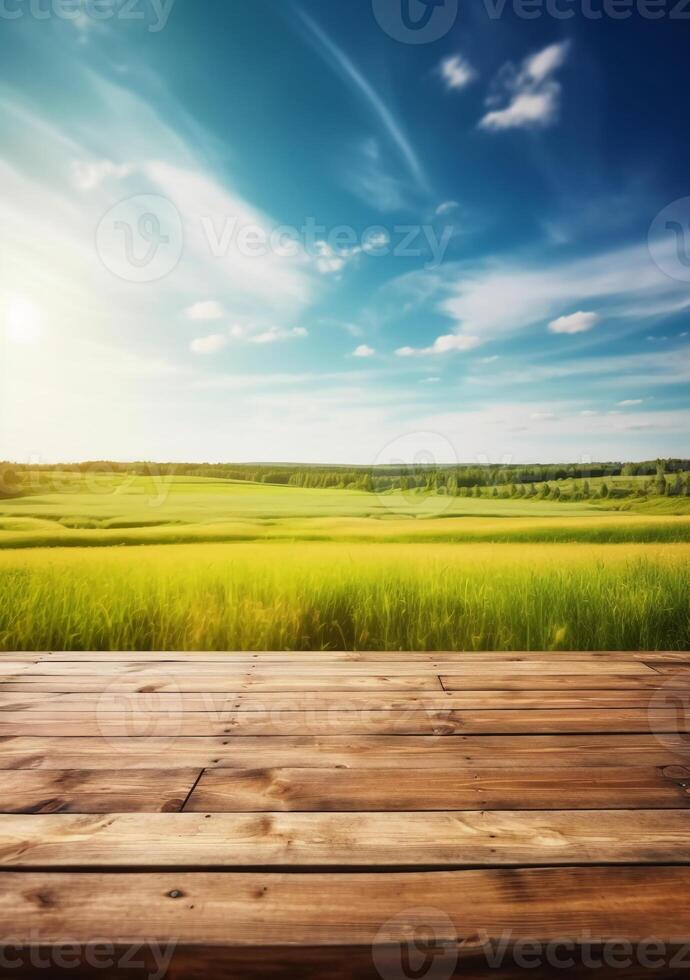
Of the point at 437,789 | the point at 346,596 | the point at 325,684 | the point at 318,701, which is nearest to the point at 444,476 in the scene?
the point at 346,596

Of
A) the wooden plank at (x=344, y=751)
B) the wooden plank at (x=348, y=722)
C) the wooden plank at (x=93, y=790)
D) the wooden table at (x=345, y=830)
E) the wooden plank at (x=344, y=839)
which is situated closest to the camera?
the wooden table at (x=345, y=830)

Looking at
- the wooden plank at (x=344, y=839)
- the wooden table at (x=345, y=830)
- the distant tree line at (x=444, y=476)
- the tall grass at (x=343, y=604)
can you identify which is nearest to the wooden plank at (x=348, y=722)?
the wooden table at (x=345, y=830)

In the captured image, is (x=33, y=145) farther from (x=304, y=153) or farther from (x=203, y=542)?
(x=203, y=542)

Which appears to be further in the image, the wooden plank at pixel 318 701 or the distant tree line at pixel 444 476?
the distant tree line at pixel 444 476

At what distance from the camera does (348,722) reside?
1.60 metres

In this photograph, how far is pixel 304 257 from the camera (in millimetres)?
4605

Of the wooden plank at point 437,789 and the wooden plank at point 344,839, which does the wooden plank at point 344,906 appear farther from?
the wooden plank at point 437,789

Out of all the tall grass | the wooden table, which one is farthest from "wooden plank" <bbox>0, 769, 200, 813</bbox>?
the tall grass

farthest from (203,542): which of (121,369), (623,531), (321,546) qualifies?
(623,531)

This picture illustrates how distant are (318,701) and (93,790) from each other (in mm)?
742

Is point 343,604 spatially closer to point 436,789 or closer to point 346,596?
point 346,596

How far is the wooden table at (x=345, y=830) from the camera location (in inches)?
31.0

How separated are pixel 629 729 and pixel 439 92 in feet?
14.7

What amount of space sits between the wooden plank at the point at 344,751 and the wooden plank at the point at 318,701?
0.22m
